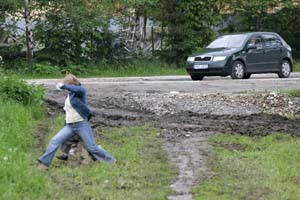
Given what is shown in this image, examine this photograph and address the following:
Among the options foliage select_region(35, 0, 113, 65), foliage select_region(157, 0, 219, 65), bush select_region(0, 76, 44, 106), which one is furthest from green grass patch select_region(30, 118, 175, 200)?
foliage select_region(157, 0, 219, 65)

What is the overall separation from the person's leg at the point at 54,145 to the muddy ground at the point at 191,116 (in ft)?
4.70

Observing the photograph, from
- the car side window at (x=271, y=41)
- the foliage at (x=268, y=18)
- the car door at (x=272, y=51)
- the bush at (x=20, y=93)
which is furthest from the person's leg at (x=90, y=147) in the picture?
the foliage at (x=268, y=18)

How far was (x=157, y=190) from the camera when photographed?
843cm

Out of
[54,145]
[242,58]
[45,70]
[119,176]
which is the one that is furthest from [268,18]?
[119,176]

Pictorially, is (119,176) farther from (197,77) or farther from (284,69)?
(284,69)

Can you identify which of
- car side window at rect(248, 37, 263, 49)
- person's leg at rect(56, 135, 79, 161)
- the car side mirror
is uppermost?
car side window at rect(248, 37, 263, 49)

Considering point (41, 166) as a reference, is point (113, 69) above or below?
below

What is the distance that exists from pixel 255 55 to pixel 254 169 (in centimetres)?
1688

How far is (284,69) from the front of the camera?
27438 millimetres

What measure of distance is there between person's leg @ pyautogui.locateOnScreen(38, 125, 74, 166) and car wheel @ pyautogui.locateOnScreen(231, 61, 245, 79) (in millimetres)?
15516

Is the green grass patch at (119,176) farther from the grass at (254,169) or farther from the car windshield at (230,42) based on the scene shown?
the car windshield at (230,42)

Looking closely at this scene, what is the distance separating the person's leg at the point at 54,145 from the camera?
9.54 m

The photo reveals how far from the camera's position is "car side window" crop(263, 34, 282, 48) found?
27109 millimetres

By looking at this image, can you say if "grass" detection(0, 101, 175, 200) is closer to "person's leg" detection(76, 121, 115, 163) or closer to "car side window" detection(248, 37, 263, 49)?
"person's leg" detection(76, 121, 115, 163)
